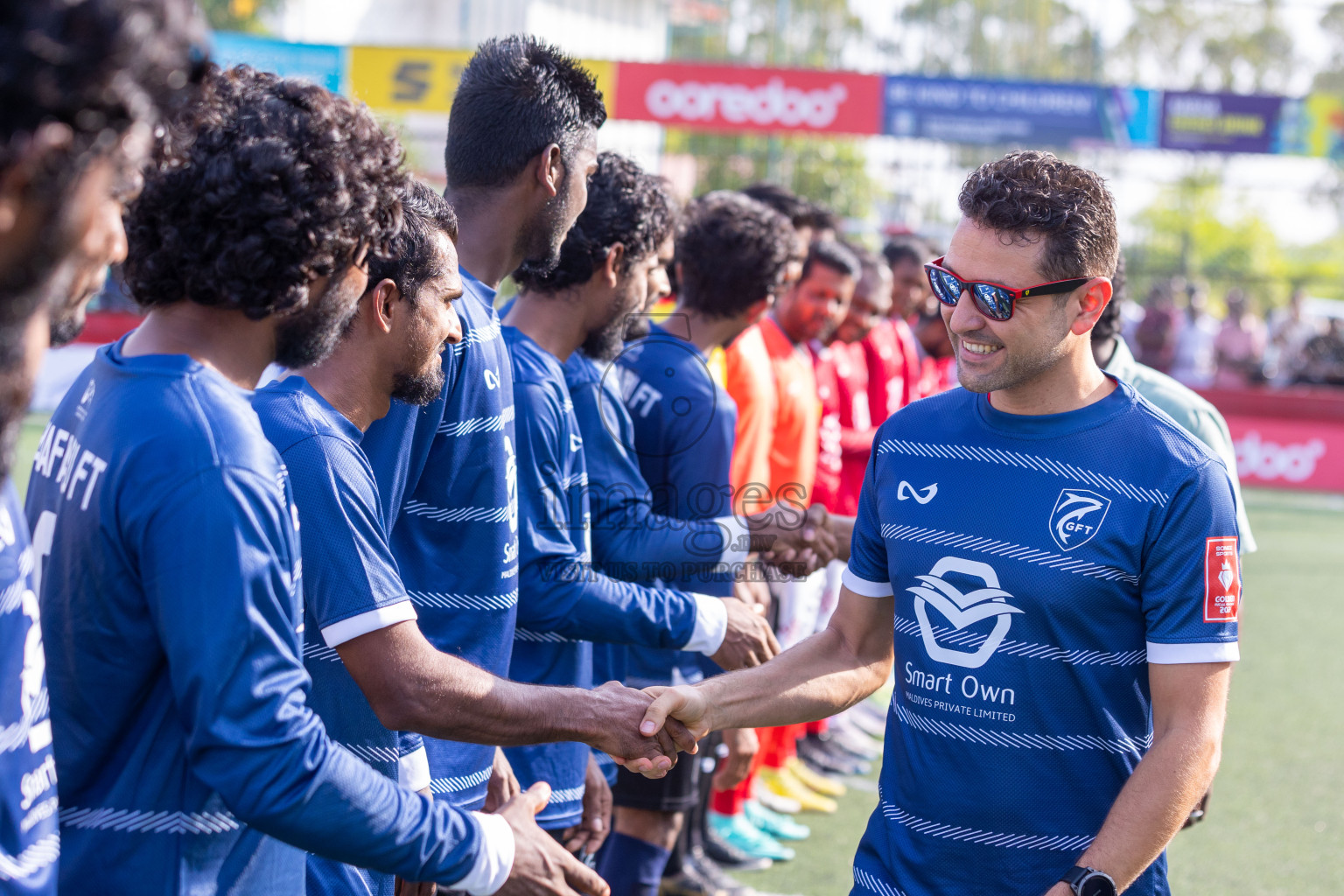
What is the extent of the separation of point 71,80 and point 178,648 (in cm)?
77

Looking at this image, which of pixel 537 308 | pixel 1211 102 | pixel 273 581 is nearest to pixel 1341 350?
pixel 1211 102

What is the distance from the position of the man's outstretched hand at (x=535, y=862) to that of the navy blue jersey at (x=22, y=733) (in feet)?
2.39

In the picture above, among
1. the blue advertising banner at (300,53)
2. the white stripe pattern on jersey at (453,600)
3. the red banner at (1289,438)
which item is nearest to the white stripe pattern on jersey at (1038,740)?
the white stripe pattern on jersey at (453,600)

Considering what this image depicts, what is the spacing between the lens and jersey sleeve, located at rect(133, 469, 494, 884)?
1.66 m

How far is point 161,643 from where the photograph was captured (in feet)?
5.64

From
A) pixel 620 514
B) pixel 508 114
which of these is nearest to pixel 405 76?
pixel 620 514

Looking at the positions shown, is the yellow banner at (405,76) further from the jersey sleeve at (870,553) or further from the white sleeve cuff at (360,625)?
the white sleeve cuff at (360,625)

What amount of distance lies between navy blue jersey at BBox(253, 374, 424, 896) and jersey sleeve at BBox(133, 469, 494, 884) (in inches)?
15.4

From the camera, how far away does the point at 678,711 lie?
277cm

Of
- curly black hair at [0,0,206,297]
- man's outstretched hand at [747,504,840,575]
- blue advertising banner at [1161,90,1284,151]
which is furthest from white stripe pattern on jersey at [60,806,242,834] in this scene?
blue advertising banner at [1161,90,1284,151]

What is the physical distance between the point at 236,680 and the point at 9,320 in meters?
0.62

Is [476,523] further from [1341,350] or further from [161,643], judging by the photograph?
[1341,350]

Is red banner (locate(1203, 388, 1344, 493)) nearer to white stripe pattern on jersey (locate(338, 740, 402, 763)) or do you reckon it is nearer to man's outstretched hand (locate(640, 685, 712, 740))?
man's outstretched hand (locate(640, 685, 712, 740))

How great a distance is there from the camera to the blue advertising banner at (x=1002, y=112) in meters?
19.8
